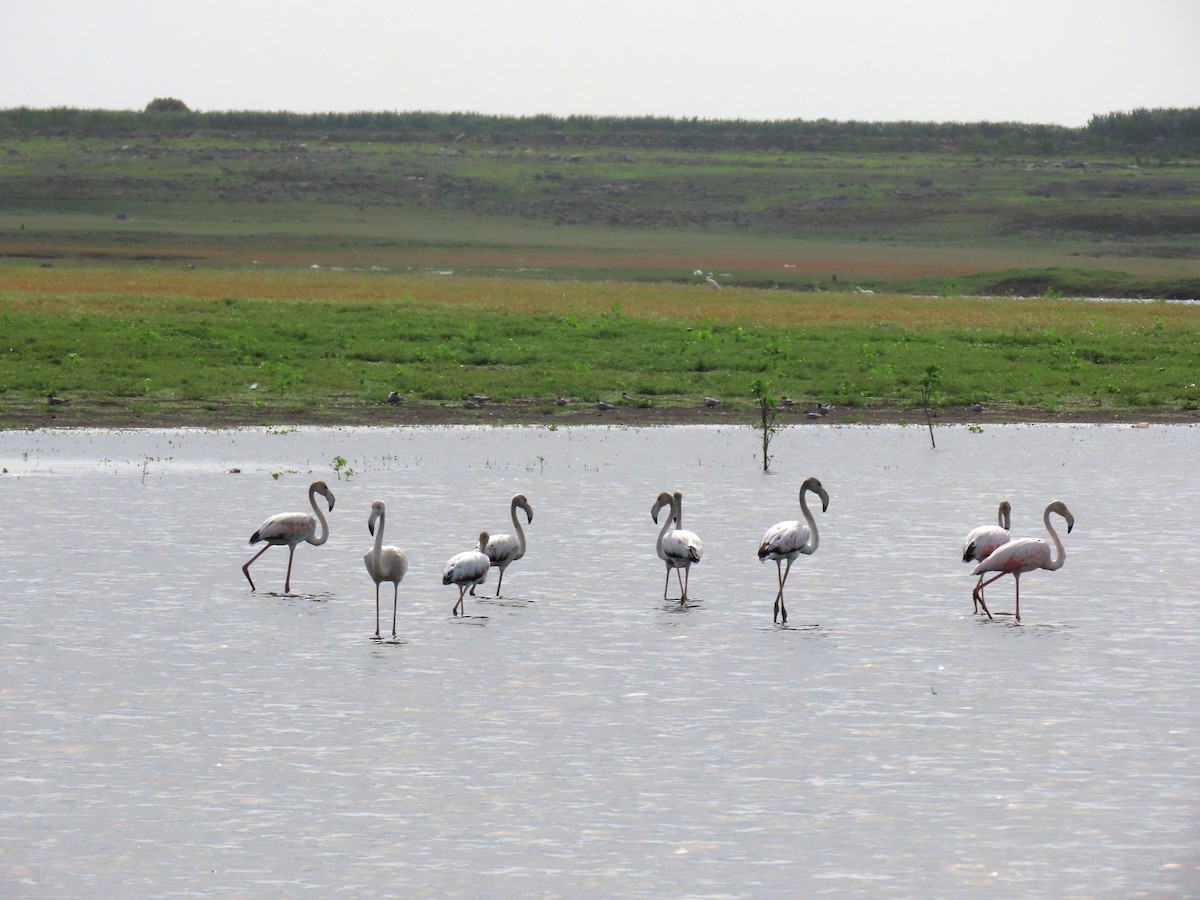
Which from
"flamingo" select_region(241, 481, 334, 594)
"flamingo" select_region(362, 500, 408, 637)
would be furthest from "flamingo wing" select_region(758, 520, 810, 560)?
"flamingo" select_region(241, 481, 334, 594)

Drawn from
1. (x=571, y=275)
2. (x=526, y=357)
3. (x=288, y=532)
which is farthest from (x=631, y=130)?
(x=288, y=532)

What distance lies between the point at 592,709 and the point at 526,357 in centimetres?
2516

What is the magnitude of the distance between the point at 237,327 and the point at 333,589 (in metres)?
23.1

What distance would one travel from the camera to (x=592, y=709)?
11320 millimetres

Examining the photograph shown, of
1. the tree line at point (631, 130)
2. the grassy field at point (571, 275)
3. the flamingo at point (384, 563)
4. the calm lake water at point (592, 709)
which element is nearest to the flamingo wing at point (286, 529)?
the calm lake water at point (592, 709)

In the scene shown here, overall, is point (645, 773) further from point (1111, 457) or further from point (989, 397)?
point (989, 397)

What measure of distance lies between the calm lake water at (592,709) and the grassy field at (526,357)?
10.9 meters

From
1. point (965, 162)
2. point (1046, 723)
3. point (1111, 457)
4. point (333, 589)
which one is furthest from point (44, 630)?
point (965, 162)

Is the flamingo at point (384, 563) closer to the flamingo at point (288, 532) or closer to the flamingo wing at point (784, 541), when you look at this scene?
the flamingo at point (288, 532)

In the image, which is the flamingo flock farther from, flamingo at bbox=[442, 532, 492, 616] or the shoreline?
the shoreline

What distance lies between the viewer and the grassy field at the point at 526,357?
3203cm

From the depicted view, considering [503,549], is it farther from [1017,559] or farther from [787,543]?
[1017,559]

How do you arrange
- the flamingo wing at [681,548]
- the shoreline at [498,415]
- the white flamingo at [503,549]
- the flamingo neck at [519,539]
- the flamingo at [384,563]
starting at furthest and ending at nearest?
the shoreline at [498,415], the flamingo neck at [519,539], the white flamingo at [503,549], the flamingo wing at [681,548], the flamingo at [384,563]

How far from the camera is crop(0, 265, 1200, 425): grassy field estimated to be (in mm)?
32031
